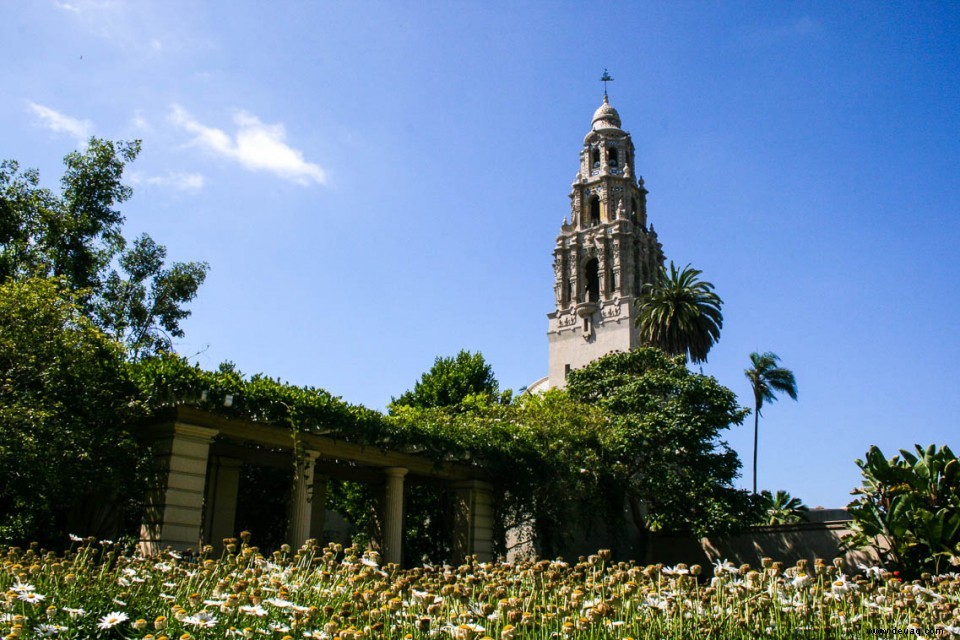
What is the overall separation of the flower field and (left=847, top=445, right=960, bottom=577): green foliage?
918cm

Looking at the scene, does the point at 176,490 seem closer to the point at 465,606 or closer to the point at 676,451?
the point at 465,606

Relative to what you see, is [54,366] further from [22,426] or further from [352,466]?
[352,466]

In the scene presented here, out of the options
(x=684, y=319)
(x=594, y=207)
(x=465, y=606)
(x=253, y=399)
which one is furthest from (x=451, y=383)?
(x=465, y=606)

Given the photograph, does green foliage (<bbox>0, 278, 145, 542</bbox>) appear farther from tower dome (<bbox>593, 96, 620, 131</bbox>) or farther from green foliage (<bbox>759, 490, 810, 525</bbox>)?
tower dome (<bbox>593, 96, 620, 131</bbox>)

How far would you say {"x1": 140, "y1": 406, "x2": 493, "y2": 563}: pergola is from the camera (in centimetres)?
1477

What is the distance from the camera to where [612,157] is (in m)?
57.2

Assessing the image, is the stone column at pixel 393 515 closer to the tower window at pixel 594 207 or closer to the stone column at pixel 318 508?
Result: the stone column at pixel 318 508

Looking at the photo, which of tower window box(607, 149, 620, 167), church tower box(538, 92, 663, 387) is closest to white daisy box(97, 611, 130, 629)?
church tower box(538, 92, 663, 387)

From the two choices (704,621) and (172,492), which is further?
(172,492)

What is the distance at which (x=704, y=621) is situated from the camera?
564cm

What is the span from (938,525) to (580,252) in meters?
40.0

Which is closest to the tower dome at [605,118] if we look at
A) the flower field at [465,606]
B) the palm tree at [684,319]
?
the palm tree at [684,319]

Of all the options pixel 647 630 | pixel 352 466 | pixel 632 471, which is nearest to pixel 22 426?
pixel 352 466

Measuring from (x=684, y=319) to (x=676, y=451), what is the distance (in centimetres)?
1469
